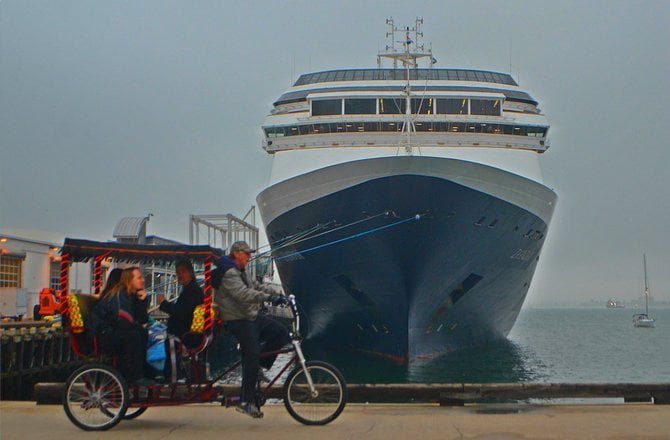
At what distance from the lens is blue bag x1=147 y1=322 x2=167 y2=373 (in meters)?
7.36

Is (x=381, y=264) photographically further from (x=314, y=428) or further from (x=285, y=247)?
(x=314, y=428)

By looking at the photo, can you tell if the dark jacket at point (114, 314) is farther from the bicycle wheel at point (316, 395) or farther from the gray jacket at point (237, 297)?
the bicycle wheel at point (316, 395)

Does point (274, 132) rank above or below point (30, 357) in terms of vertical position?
above

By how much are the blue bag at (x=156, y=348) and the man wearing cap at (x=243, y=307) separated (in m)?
0.53

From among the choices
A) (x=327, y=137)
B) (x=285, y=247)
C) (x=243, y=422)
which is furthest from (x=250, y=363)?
(x=327, y=137)

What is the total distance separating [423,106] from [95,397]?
22793 millimetres

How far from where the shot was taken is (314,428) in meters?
7.12

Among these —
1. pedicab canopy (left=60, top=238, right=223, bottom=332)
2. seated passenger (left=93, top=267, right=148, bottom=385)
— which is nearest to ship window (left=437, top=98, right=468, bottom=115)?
pedicab canopy (left=60, top=238, right=223, bottom=332)

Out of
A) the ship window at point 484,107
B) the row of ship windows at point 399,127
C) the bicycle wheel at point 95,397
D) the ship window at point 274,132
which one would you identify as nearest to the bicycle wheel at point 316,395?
the bicycle wheel at point 95,397

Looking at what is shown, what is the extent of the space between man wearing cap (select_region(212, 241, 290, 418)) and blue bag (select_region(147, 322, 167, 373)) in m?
0.53

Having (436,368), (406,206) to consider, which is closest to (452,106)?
(406,206)

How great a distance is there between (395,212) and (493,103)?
29.6ft

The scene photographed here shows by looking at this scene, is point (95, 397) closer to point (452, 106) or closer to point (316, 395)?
point (316, 395)

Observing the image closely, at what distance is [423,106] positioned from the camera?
28.8 metres
